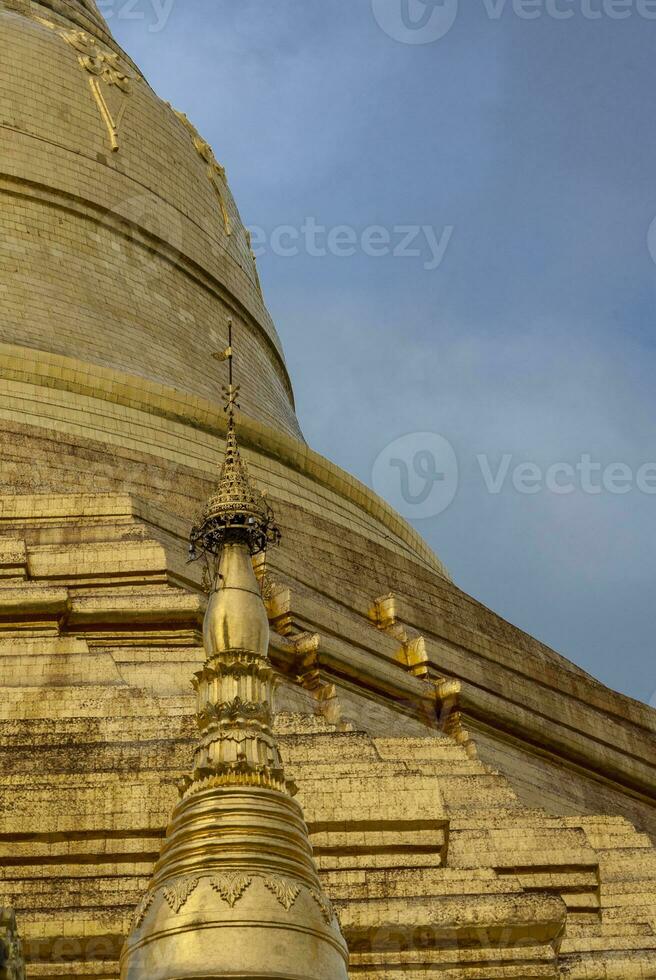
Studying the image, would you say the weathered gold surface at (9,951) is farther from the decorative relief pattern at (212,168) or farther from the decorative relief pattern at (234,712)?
the decorative relief pattern at (212,168)

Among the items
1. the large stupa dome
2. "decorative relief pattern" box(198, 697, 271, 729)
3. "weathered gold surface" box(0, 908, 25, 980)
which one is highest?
the large stupa dome

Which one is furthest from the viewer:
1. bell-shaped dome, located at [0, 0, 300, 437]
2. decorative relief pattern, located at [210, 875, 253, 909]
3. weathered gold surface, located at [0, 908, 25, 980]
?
bell-shaped dome, located at [0, 0, 300, 437]

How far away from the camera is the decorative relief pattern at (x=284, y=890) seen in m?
A: 7.01

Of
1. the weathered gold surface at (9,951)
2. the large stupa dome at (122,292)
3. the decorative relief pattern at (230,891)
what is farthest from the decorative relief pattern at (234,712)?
the large stupa dome at (122,292)

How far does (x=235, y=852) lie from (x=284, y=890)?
27 cm

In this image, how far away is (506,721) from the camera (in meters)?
18.2

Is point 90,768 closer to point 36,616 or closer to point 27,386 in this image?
point 36,616

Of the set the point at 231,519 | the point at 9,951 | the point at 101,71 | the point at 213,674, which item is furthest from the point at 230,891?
the point at 101,71

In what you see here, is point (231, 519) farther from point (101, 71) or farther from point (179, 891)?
point (101, 71)

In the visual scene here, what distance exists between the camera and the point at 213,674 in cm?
816

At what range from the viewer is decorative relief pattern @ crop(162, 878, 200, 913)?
6.98 meters

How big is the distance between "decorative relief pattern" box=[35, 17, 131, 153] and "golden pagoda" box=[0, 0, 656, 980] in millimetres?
69

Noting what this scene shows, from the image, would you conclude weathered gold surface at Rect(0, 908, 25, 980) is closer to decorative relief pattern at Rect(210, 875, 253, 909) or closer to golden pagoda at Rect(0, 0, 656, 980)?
golden pagoda at Rect(0, 0, 656, 980)

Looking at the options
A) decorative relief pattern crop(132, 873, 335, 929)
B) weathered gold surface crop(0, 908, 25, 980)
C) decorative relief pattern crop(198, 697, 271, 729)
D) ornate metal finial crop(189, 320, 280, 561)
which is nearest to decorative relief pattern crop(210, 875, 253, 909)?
decorative relief pattern crop(132, 873, 335, 929)
